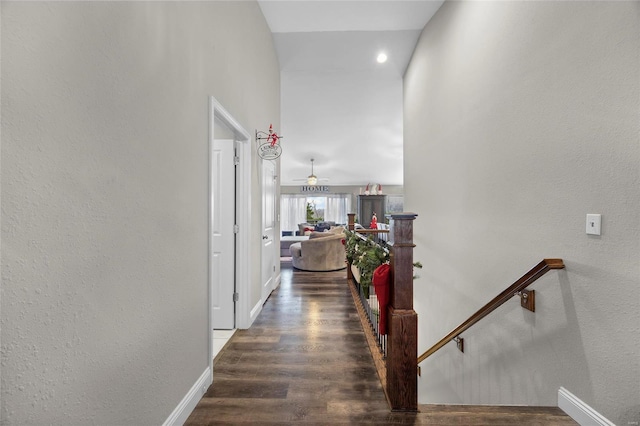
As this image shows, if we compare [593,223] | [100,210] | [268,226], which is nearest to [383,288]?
[593,223]

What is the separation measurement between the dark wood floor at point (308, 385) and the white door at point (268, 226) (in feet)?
2.20

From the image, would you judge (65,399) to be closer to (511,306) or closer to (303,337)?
(303,337)

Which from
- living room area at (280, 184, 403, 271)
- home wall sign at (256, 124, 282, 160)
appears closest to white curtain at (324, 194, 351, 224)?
living room area at (280, 184, 403, 271)

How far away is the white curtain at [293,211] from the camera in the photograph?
40.9ft

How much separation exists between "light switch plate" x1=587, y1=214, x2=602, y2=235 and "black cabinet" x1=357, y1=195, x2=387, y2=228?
28.8 feet

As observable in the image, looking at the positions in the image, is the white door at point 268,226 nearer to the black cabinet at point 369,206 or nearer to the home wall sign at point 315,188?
the black cabinet at point 369,206

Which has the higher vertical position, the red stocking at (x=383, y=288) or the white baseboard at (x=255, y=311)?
the red stocking at (x=383, y=288)

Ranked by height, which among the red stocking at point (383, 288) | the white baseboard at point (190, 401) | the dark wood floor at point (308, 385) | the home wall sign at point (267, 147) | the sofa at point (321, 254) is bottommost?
the dark wood floor at point (308, 385)

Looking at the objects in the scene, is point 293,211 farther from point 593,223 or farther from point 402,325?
point 593,223

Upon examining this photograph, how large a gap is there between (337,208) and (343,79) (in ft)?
22.8

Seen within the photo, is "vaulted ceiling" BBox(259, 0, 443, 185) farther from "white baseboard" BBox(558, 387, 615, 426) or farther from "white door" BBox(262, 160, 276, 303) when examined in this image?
"white baseboard" BBox(558, 387, 615, 426)

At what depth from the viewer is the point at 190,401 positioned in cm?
173

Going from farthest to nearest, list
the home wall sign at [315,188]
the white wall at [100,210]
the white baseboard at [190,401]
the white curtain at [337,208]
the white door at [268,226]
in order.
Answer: the white curtain at [337,208] → the home wall sign at [315,188] → the white door at [268,226] → the white baseboard at [190,401] → the white wall at [100,210]

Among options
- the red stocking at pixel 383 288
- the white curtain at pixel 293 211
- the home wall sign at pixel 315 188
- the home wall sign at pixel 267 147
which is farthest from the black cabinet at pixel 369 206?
the red stocking at pixel 383 288
